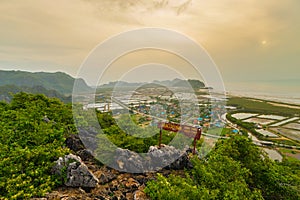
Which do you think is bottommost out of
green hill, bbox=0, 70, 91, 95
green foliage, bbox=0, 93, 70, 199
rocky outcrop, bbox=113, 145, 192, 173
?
rocky outcrop, bbox=113, 145, 192, 173

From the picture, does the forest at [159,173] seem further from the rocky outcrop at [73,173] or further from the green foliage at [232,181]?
the rocky outcrop at [73,173]

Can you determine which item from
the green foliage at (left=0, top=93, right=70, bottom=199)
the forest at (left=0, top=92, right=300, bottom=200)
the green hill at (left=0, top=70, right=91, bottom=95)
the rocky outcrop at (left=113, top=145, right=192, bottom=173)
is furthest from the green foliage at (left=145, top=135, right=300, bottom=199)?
the green hill at (left=0, top=70, right=91, bottom=95)

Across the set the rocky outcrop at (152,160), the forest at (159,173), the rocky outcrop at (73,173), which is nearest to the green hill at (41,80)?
the forest at (159,173)

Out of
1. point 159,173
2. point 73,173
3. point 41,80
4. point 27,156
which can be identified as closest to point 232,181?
point 159,173

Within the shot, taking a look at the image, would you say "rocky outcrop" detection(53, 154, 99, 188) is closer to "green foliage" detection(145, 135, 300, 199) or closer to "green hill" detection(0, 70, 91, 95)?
"green foliage" detection(145, 135, 300, 199)

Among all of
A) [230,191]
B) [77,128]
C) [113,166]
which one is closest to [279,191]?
[230,191]
